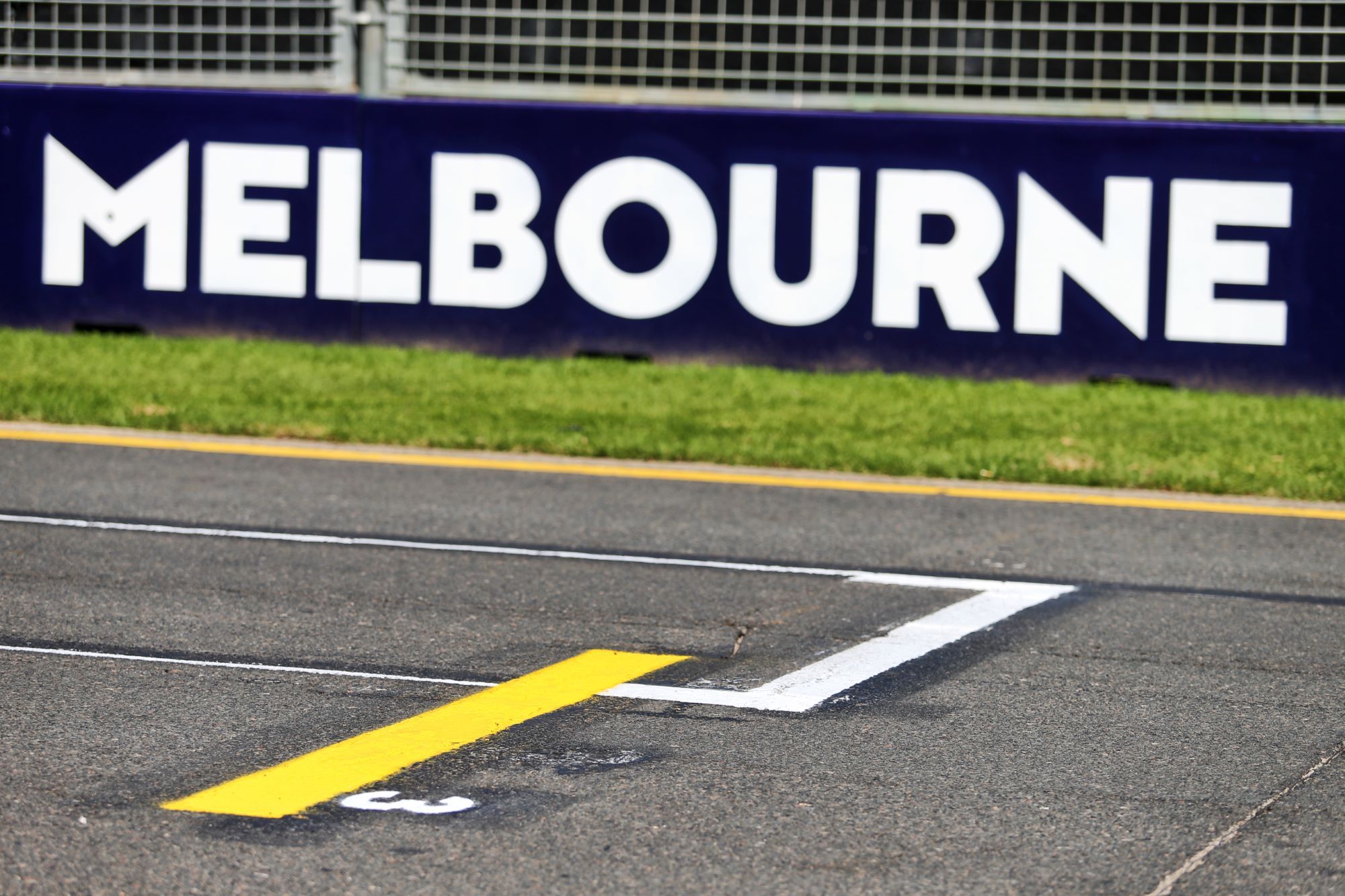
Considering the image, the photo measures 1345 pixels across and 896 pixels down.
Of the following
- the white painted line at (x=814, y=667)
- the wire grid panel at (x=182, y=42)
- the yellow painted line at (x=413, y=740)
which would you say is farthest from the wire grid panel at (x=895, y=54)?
the yellow painted line at (x=413, y=740)

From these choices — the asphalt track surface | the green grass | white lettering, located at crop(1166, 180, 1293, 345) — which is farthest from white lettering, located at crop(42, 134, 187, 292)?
white lettering, located at crop(1166, 180, 1293, 345)

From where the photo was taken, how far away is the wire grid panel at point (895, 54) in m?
14.4

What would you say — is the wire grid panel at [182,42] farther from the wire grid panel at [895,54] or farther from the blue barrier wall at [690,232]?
the wire grid panel at [895,54]

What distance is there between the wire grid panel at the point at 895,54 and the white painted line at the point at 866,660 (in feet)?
24.0

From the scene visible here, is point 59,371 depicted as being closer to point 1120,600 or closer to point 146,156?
point 146,156

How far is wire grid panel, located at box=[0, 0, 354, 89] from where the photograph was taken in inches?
614

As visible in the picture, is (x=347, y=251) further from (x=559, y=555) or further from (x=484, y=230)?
(x=559, y=555)

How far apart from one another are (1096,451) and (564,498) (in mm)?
3278

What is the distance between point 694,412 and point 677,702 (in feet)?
22.3

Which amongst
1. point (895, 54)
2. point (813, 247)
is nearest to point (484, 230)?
point (813, 247)

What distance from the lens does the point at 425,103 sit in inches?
599

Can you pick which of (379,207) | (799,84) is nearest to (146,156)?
(379,207)

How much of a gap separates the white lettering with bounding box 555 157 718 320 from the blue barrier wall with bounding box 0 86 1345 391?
0.7 inches

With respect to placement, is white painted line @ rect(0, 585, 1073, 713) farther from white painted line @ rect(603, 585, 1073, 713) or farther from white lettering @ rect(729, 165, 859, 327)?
white lettering @ rect(729, 165, 859, 327)
